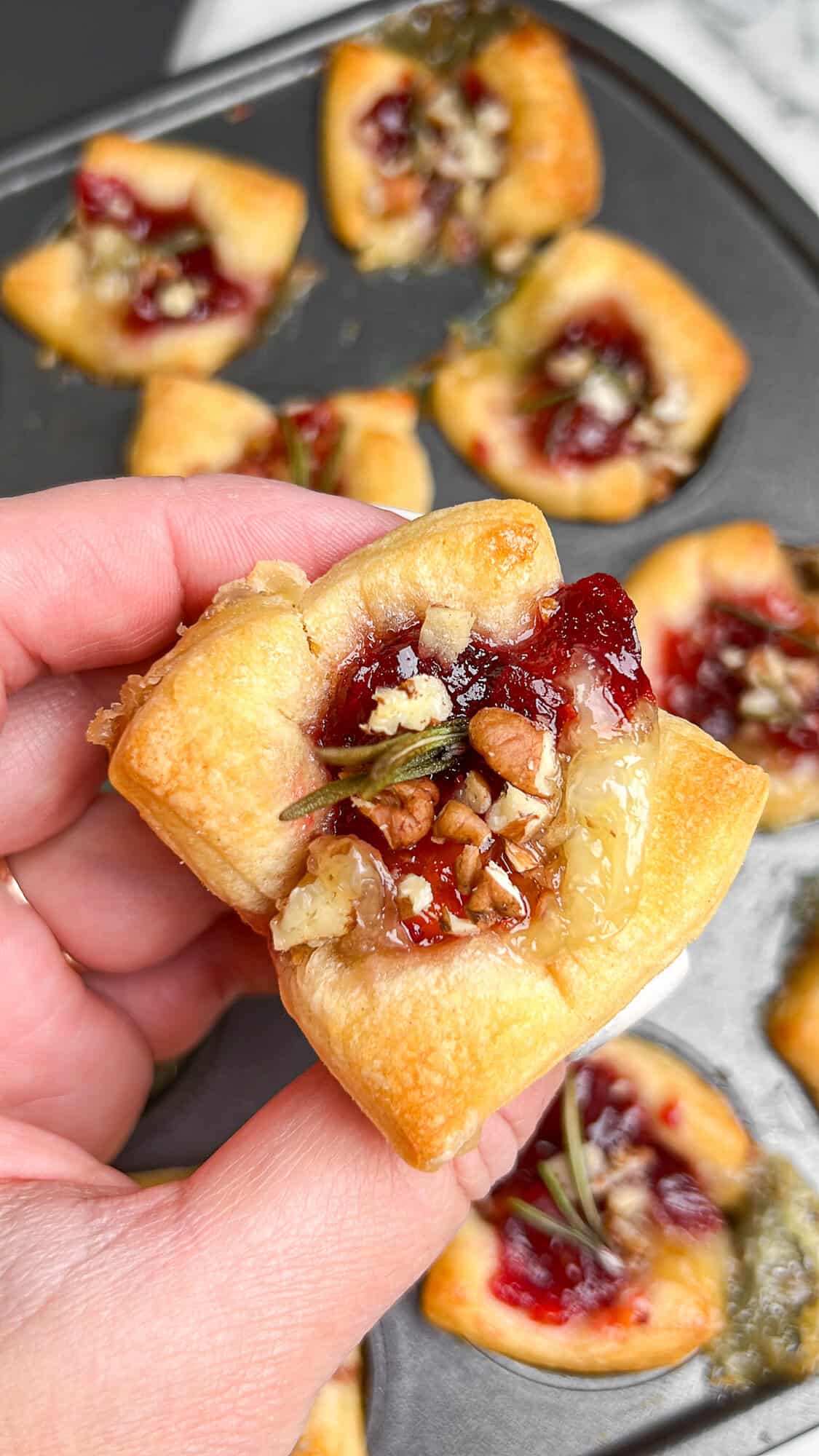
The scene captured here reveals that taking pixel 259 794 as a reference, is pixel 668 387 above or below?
above

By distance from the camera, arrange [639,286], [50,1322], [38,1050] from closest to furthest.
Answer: [50,1322], [38,1050], [639,286]

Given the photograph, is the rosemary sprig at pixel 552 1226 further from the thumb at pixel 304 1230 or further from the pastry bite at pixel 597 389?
the pastry bite at pixel 597 389

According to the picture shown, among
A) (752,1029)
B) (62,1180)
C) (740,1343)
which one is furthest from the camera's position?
(752,1029)

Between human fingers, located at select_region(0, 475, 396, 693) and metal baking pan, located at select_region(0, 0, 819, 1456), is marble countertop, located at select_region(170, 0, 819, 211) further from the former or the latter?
human fingers, located at select_region(0, 475, 396, 693)

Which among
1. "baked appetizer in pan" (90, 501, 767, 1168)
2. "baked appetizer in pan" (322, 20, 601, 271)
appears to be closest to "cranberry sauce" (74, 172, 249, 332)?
"baked appetizer in pan" (322, 20, 601, 271)

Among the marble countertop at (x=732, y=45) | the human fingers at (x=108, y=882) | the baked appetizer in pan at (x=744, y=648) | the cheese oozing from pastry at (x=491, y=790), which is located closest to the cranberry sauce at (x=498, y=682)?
the cheese oozing from pastry at (x=491, y=790)

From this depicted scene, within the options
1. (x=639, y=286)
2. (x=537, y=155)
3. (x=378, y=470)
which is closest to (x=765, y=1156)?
(x=378, y=470)

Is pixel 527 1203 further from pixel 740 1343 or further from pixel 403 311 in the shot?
pixel 403 311
